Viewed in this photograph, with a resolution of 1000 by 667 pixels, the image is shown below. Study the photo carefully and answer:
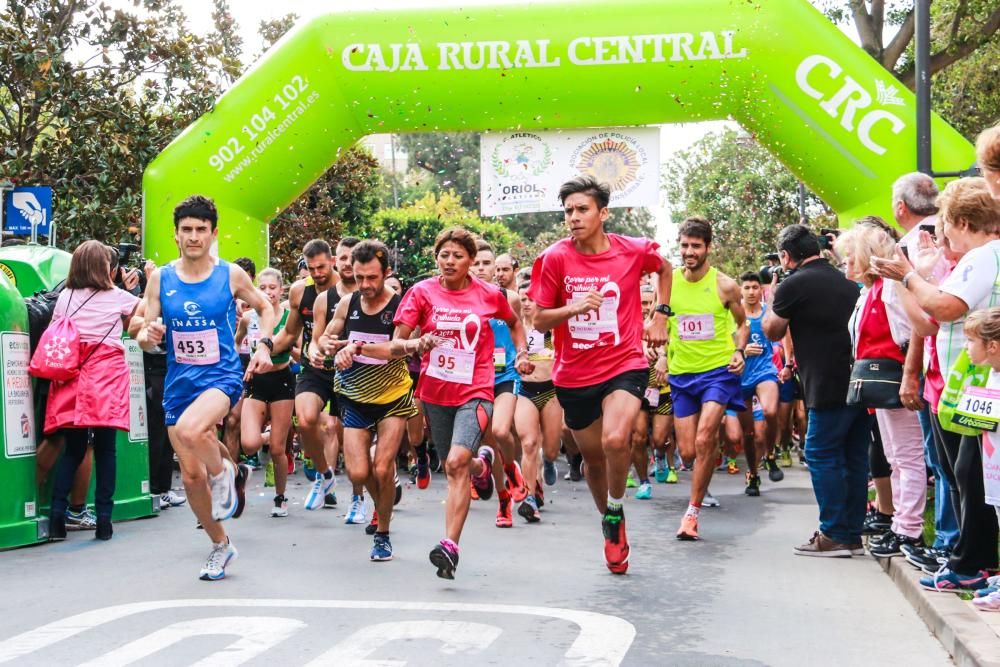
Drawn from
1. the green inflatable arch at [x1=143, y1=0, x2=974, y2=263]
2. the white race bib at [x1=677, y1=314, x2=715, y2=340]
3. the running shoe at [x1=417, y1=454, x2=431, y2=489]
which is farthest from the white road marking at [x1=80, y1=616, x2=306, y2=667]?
the green inflatable arch at [x1=143, y1=0, x2=974, y2=263]

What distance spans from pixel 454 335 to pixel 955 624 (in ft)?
11.5

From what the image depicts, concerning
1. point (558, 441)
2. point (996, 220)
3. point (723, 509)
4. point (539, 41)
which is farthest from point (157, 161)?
point (996, 220)

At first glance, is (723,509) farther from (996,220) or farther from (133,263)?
(133,263)

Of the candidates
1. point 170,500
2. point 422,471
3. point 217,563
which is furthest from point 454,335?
point 170,500

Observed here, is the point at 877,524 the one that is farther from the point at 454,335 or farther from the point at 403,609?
the point at 403,609

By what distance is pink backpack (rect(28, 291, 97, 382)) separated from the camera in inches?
376

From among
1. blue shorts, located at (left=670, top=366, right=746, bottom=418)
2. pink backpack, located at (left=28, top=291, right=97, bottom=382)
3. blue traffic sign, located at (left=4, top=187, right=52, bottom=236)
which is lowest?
blue shorts, located at (left=670, top=366, right=746, bottom=418)

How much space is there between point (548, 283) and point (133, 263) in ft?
36.4

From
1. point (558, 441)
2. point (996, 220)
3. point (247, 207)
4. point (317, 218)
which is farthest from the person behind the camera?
point (317, 218)

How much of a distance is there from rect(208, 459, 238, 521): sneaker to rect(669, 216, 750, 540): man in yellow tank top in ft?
11.6

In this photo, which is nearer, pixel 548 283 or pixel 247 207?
pixel 548 283

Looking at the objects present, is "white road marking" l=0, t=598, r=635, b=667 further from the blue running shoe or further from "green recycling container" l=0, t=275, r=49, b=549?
"green recycling container" l=0, t=275, r=49, b=549

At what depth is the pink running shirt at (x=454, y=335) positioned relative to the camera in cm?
821

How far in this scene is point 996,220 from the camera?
21.3ft
